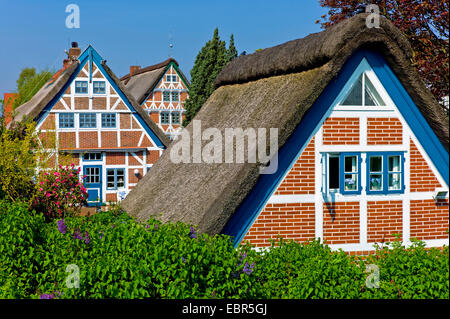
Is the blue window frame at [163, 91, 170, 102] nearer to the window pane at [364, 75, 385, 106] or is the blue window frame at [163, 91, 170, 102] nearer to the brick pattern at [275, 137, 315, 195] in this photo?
the window pane at [364, 75, 385, 106]

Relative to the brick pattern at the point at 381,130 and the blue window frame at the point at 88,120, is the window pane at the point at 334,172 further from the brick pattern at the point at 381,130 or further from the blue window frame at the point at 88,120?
the blue window frame at the point at 88,120

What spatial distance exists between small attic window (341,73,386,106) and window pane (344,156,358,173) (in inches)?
33.7

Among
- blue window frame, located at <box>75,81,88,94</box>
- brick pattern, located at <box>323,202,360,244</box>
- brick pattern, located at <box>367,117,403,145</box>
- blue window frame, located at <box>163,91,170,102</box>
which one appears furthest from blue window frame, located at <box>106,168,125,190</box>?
brick pattern, located at <box>367,117,403,145</box>

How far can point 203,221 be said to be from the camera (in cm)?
776

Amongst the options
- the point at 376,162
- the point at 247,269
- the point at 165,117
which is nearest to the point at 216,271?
the point at 247,269

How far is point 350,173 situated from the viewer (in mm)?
8602

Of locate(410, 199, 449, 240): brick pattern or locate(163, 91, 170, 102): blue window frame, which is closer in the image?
locate(410, 199, 449, 240): brick pattern

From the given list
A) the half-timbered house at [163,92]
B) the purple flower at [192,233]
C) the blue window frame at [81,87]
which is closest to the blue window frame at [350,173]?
the purple flower at [192,233]

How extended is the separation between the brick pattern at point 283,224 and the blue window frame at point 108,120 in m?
18.0

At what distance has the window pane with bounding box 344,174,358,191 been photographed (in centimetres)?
864

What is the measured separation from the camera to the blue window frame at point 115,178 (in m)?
25.5

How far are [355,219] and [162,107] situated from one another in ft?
113
